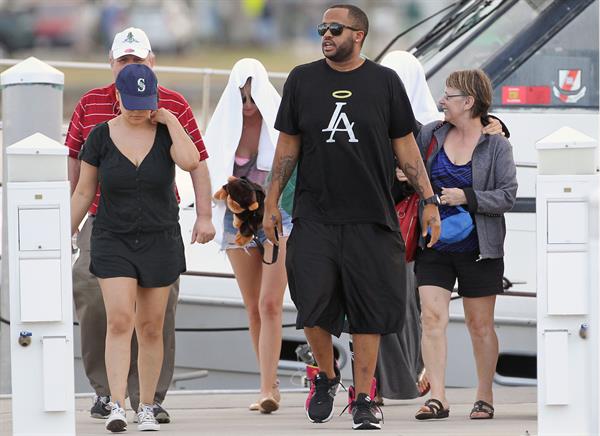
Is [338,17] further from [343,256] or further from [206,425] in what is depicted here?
[206,425]

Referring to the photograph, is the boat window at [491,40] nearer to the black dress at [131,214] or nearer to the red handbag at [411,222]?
the red handbag at [411,222]

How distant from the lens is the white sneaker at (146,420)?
697 centimetres

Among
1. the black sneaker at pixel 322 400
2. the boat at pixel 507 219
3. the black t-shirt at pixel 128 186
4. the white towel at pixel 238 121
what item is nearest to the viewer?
the black t-shirt at pixel 128 186

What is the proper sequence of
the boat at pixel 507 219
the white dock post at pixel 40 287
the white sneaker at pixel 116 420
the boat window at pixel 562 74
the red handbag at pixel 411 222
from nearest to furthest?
the white dock post at pixel 40 287
the white sneaker at pixel 116 420
the red handbag at pixel 411 222
the boat at pixel 507 219
the boat window at pixel 562 74

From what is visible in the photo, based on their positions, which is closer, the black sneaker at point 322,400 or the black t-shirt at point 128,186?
the black t-shirt at point 128,186

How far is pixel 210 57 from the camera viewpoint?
4109 centimetres

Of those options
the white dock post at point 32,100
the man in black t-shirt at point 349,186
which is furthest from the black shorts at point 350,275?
the white dock post at point 32,100

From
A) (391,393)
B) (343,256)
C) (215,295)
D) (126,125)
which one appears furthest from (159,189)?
(215,295)

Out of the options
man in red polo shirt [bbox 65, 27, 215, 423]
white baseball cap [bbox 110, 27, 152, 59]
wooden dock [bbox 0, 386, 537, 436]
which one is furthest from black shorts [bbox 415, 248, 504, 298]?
white baseball cap [bbox 110, 27, 152, 59]

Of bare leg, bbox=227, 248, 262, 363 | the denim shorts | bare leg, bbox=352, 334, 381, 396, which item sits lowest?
bare leg, bbox=352, 334, 381, 396

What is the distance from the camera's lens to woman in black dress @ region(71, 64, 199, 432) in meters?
6.86

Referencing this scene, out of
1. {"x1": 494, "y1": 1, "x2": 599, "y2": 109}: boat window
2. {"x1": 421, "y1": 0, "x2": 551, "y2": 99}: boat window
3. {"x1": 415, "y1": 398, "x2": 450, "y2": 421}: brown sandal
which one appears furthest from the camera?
{"x1": 421, "y1": 0, "x2": 551, "y2": 99}: boat window

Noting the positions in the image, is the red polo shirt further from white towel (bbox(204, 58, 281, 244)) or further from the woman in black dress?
white towel (bbox(204, 58, 281, 244))

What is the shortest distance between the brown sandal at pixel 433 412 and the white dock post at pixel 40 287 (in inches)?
69.2
